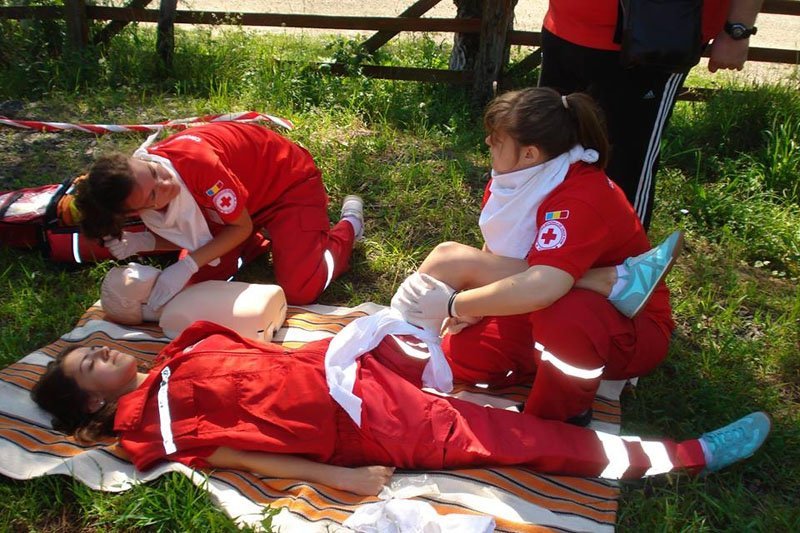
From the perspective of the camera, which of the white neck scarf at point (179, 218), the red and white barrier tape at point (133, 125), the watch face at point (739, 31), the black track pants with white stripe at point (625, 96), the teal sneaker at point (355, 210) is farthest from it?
the red and white barrier tape at point (133, 125)

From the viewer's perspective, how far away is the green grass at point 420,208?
2.38 meters

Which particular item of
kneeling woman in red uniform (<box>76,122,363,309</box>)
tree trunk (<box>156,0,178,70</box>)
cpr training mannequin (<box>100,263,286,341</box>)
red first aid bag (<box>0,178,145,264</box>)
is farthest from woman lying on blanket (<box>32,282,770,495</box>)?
tree trunk (<box>156,0,178,70</box>)

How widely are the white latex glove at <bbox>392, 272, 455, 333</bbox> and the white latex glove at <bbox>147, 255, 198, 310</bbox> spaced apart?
41.1 inches

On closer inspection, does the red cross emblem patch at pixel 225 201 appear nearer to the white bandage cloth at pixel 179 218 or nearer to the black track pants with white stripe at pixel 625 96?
the white bandage cloth at pixel 179 218

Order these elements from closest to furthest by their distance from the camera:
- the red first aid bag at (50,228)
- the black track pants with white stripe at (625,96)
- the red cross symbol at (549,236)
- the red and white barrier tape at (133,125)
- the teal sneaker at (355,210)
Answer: the red cross symbol at (549,236), the black track pants with white stripe at (625,96), the red first aid bag at (50,228), the teal sneaker at (355,210), the red and white barrier tape at (133,125)

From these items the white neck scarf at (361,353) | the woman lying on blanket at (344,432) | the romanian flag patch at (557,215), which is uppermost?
the romanian flag patch at (557,215)

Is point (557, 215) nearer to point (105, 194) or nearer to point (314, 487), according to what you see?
point (314, 487)

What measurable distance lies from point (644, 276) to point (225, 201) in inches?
70.8

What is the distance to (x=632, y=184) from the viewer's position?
304 centimetres

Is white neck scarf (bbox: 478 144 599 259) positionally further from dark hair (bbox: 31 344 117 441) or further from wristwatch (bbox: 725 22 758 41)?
dark hair (bbox: 31 344 117 441)

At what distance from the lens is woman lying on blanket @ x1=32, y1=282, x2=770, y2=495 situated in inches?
92.7

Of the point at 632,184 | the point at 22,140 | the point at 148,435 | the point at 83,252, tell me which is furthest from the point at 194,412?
the point at 22,140

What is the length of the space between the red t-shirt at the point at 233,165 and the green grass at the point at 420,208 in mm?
497

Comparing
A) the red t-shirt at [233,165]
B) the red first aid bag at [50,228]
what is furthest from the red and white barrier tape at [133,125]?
the red first aid bag at [50,228]
